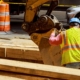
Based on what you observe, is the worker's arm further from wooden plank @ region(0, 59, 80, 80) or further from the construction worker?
wooden plank @ region(0, 59, 80, 80)

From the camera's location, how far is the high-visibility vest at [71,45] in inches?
200

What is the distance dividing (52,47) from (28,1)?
898 millimetres

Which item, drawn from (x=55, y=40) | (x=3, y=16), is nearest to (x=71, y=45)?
(x=55, y=40)

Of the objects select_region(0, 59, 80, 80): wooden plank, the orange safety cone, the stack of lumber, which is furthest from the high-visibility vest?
the orange safety cone

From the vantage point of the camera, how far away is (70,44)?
16.6 ft

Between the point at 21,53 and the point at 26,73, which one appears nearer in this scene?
the point at 26,73

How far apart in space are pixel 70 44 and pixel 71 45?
3 cm

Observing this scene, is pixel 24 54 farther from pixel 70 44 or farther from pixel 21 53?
pixel 70 44

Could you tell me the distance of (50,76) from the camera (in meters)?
4.48

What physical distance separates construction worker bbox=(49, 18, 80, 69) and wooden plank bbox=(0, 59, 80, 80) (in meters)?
0.49

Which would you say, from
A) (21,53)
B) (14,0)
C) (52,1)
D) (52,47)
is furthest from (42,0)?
(14,0)

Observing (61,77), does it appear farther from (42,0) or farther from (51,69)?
(42,0)

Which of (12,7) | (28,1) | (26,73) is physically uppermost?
(28,1)

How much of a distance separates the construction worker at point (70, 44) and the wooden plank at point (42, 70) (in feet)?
1.61
